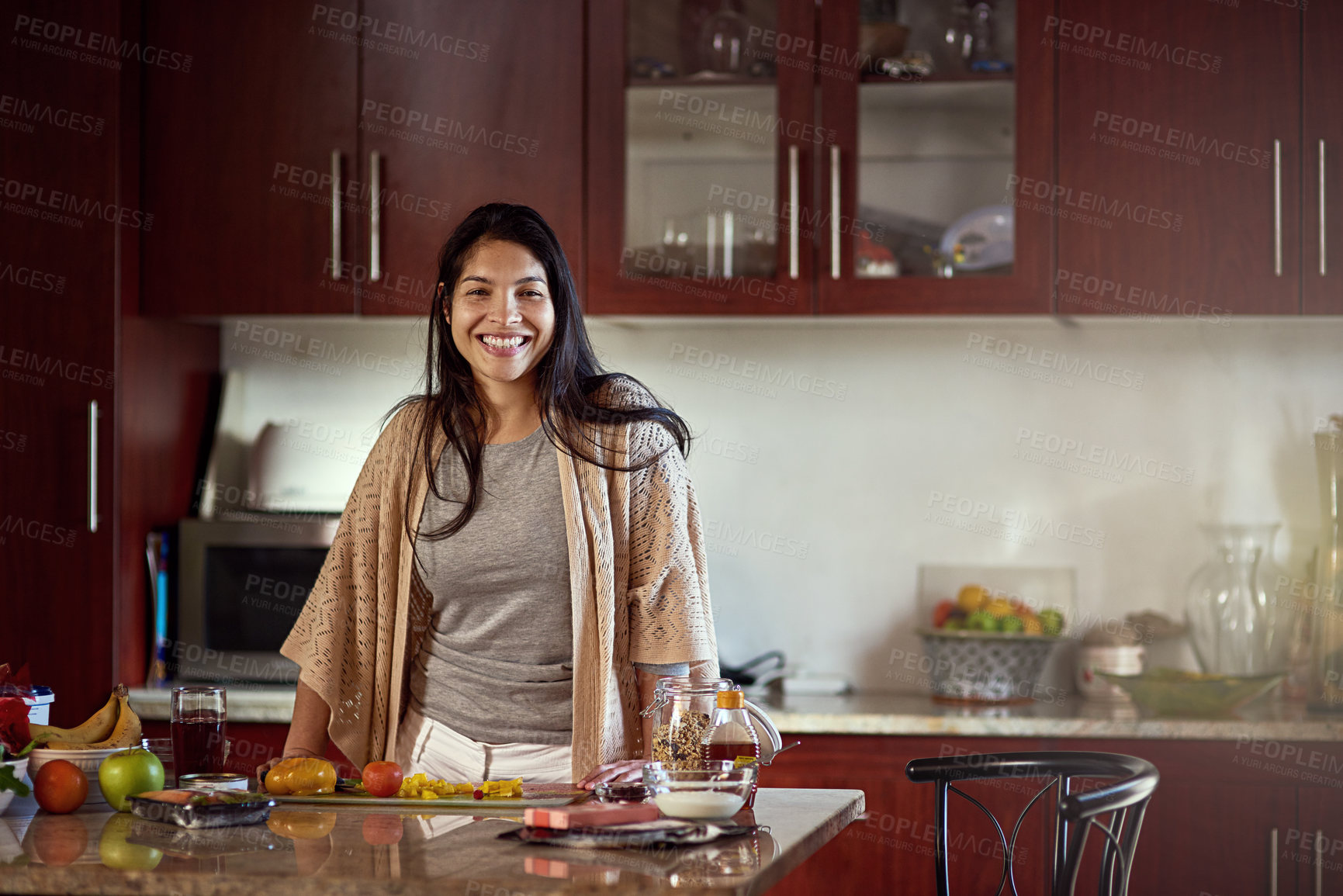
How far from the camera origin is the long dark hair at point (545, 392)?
6.11ft

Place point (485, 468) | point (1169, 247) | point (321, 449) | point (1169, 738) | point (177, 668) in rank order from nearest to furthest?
point (485, 468) → point (1169, 738) → point (1169, 247) → point (177, 668) → point (321, 449)

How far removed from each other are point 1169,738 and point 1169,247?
98 centimetres

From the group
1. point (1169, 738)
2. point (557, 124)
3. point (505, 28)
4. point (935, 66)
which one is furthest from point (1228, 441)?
point (505, 28)

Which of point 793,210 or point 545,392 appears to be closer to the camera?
point 545,392

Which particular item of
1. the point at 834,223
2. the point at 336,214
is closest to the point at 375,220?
the point at 336,214

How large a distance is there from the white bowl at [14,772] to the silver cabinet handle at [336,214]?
151cm

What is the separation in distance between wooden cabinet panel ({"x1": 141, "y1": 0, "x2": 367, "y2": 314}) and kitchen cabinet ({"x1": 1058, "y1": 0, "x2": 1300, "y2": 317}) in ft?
4.83

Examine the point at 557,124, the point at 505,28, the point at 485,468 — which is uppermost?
the point at 505,28

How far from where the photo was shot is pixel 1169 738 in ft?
8.25

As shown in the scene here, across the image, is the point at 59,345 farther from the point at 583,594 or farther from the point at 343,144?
the point at 583,594

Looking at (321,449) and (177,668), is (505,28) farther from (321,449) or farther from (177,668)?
(177,668)

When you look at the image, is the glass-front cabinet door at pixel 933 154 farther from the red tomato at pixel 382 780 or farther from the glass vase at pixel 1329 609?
the red tomato at pixel 382 780

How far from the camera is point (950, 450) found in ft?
10.0

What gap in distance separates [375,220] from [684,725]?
1.77m
